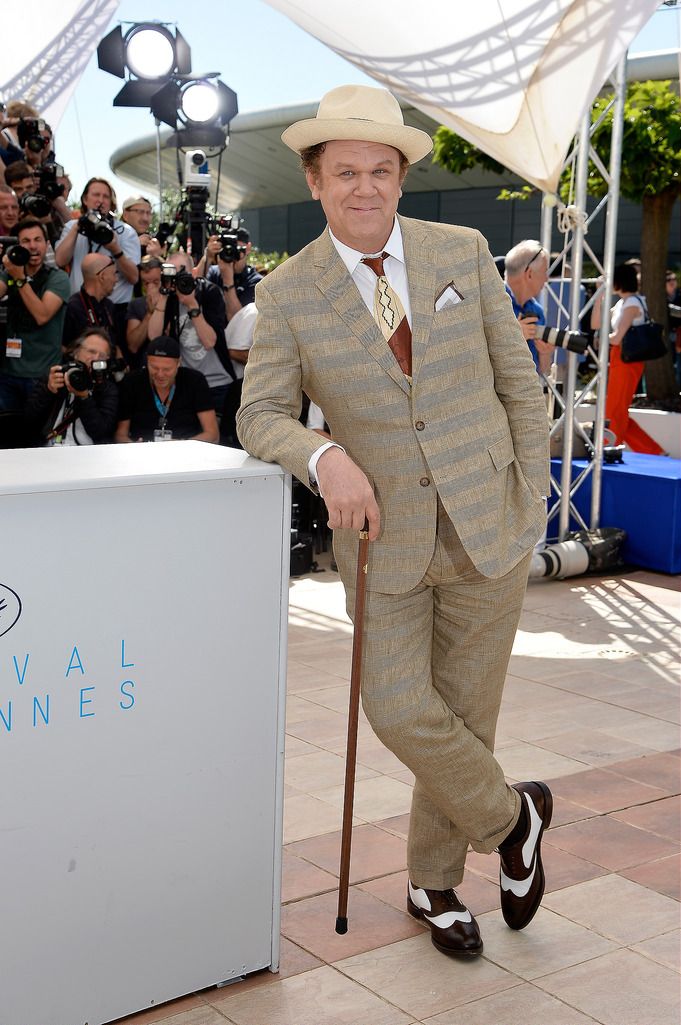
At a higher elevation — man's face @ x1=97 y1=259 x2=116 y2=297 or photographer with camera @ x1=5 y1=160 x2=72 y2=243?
photographer with camera @ x1=5 y1=160 x2=72 y2=243

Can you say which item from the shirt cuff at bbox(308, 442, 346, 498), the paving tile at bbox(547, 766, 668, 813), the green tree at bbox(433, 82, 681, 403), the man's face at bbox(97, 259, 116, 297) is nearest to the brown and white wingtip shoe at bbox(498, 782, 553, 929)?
the paving tile at bbox(547, 766, 668, 813)

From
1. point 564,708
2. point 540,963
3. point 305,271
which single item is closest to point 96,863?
point 540,963

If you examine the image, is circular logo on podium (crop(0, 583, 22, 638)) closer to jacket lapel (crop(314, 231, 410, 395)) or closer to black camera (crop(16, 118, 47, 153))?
jacket lapel (crop(314, 231, 410, 395))

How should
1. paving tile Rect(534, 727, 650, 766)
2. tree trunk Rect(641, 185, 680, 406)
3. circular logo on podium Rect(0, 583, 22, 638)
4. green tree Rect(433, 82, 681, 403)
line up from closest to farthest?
circular logo on podium Rect(0, 583, 22, 638) < paving tile Rect(534, 727, 650, 766) < green tree Rect(433, 82, 681, 403) < tree trunk Rect(641, 185, 680, 406)

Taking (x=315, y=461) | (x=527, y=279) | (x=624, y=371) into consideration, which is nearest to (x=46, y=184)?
(x=527, y=279)

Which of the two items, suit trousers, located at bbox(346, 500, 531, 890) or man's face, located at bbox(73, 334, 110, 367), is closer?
suit trousers, located at bbox(346, 500, 531, 890)

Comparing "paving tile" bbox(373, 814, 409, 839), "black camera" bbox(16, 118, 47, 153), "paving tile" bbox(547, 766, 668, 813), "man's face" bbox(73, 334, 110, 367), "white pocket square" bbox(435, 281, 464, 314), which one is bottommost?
"paving tile" bbox(373, 814, 409, 839)

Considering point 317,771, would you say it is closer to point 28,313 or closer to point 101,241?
point 28,313

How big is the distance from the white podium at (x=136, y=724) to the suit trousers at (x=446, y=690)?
251mm

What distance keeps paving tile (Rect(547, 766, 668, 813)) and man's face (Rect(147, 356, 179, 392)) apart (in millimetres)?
3165

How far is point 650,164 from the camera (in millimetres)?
13867

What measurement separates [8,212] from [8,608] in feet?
16.6

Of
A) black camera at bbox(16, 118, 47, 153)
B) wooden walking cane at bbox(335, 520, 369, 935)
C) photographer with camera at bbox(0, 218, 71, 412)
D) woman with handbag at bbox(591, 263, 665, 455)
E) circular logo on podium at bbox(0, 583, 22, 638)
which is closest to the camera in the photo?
circular logo on podium at bbox(0, 583, 22, 638)

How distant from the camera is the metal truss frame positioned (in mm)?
6594
